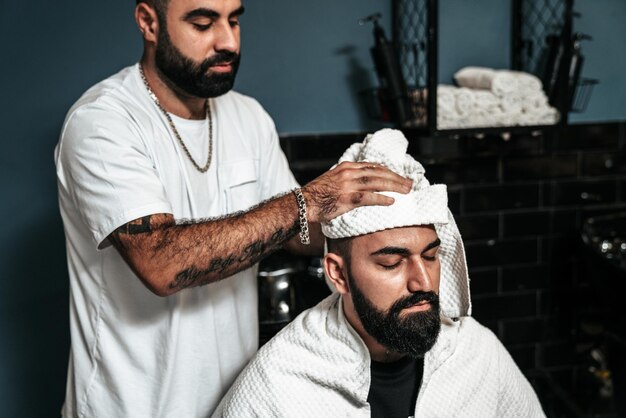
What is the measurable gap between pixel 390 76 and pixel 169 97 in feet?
3.05

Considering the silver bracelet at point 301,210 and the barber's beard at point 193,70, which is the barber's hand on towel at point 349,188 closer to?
the silver bracelet at point 301,210

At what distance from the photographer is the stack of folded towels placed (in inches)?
97.9

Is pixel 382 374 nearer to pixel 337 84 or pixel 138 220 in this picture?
pixel 138 220

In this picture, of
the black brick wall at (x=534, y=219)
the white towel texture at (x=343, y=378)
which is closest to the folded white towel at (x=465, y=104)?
the black brick wall at (x=534, y=219)

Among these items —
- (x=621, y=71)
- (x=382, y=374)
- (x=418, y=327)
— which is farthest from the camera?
(x=621, y=71)

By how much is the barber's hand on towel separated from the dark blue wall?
125 cm

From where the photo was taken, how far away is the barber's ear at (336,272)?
1.64 m

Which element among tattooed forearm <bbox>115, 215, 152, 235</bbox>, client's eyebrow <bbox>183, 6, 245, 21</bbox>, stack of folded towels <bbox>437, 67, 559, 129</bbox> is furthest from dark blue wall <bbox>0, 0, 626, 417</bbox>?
tattooed forearm <bbox>115, 215, 152, 235</bbox>

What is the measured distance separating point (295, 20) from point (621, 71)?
142cm

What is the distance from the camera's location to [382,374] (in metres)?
1.65

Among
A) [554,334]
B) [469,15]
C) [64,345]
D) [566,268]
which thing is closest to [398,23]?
[469,15]

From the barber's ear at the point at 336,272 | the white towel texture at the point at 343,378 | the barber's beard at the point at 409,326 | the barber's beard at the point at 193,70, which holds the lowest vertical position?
the white towel texture at the point at 343,378

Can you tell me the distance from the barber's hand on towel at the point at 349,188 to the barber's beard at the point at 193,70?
1.42 feet

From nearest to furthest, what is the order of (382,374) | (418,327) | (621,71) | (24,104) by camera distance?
(418,327)
(382,374)
(24,104)
(621,71)
